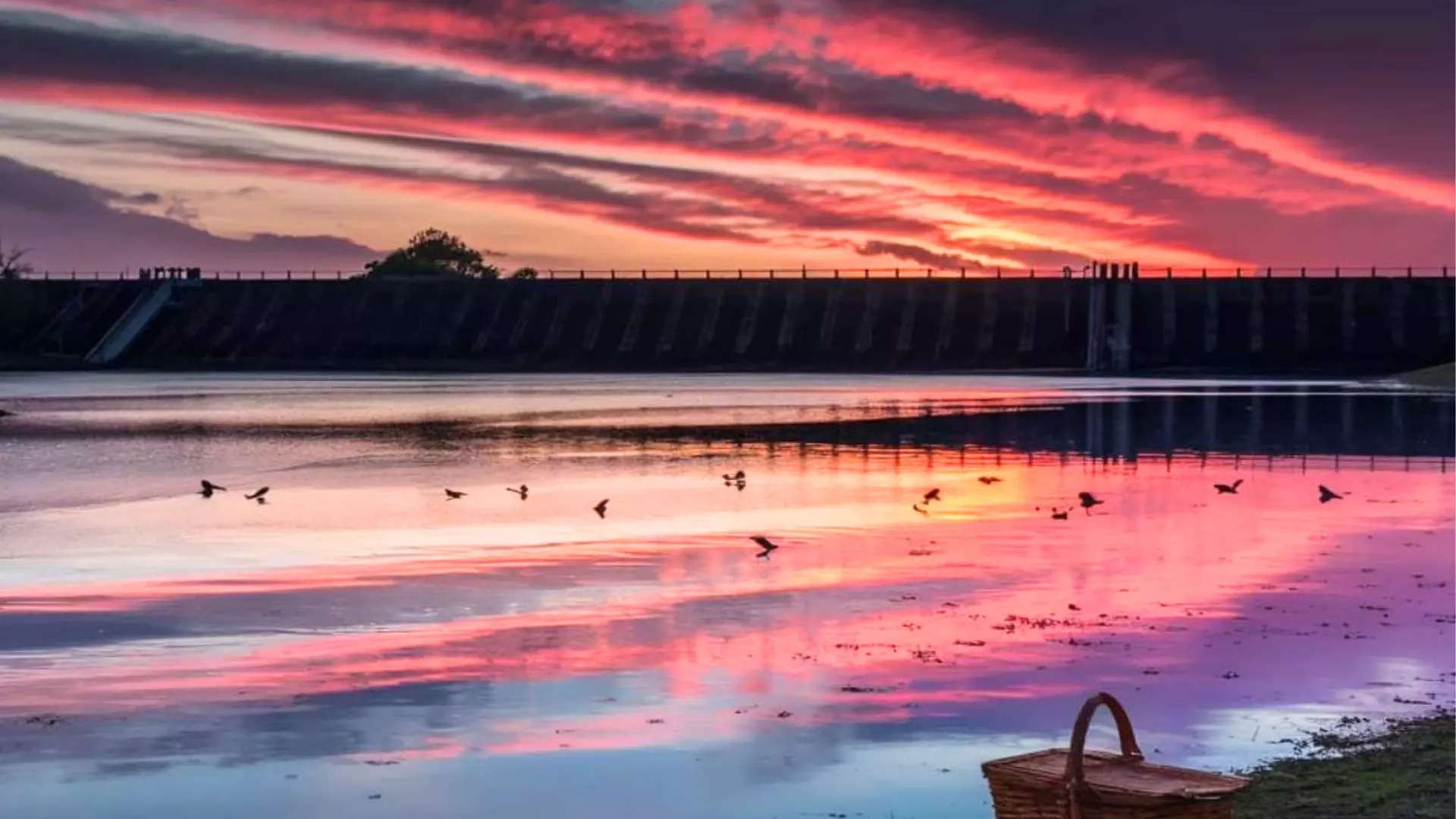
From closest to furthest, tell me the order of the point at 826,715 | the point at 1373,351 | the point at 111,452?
the point at 826,715
the point at 111,452
the point at 1373,351

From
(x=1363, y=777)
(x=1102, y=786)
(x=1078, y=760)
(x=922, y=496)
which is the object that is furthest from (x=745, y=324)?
(x=1078, y=760)

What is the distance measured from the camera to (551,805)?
10.8 metres

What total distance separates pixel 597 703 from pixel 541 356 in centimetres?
13411

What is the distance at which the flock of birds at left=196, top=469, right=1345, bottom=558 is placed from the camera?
2947cm

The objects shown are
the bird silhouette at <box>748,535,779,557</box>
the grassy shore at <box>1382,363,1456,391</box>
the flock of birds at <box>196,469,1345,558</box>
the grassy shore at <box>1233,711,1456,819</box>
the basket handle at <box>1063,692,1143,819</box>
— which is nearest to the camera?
the basket handle at <box>1063,692,1143,819</box>

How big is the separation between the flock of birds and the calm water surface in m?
0.26

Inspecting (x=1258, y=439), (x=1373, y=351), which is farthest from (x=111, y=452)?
(x=1373, y=351)

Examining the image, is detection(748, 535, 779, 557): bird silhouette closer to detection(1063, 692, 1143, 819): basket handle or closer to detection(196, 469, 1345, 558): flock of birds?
detection(196, 469, 1345, 558): flock of birds

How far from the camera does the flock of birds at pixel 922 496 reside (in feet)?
96.7

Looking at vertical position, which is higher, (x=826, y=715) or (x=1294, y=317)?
(x=1294, y=317)

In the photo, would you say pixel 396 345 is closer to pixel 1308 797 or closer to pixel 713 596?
pixel 713 596

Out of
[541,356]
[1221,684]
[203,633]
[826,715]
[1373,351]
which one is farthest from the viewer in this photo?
[541,356]

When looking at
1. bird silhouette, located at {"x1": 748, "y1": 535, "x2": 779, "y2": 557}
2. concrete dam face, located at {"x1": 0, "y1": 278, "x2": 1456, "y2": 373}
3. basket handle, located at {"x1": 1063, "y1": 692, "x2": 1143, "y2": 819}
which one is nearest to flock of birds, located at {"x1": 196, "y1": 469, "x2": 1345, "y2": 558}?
bird silhouette, located at {"x1": 748, "y1": 535, "x2": 779, "y2": 557}

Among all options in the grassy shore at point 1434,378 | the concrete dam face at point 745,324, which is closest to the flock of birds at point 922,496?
the grassy shore at point 1434,378
